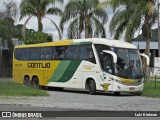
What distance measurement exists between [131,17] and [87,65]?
965 centimetres

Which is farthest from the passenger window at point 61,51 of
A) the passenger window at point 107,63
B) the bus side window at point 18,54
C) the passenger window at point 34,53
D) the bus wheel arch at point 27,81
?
the bus side window at point 18,54

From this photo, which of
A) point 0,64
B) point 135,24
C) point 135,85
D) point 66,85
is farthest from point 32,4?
point 135,85

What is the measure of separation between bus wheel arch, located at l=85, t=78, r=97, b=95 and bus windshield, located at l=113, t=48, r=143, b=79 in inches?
81.3

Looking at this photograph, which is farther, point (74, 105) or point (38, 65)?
point (38, 65)

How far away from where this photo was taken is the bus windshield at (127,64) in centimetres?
2539

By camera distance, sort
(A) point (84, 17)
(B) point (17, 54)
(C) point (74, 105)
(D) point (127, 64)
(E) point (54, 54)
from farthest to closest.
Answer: (A) point (84, 17), (B) point (17, 54), (E) point (54, 54), (D) point (127, 64), (C) point (74, 105)

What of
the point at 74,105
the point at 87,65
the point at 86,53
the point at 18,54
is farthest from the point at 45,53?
the point at 74,105

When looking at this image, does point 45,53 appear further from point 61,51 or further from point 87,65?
point 87,65

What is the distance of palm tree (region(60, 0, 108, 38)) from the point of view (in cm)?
4509

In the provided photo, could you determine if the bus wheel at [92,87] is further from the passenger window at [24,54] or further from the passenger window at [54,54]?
the passenger window at [24,54]

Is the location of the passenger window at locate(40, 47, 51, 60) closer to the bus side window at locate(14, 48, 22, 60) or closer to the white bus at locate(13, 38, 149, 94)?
the white bus at locate(13, 38, 149, 94)

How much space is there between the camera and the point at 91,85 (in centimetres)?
2689

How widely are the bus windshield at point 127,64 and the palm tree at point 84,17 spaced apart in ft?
62.3

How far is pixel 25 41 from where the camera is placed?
48.3 metres
